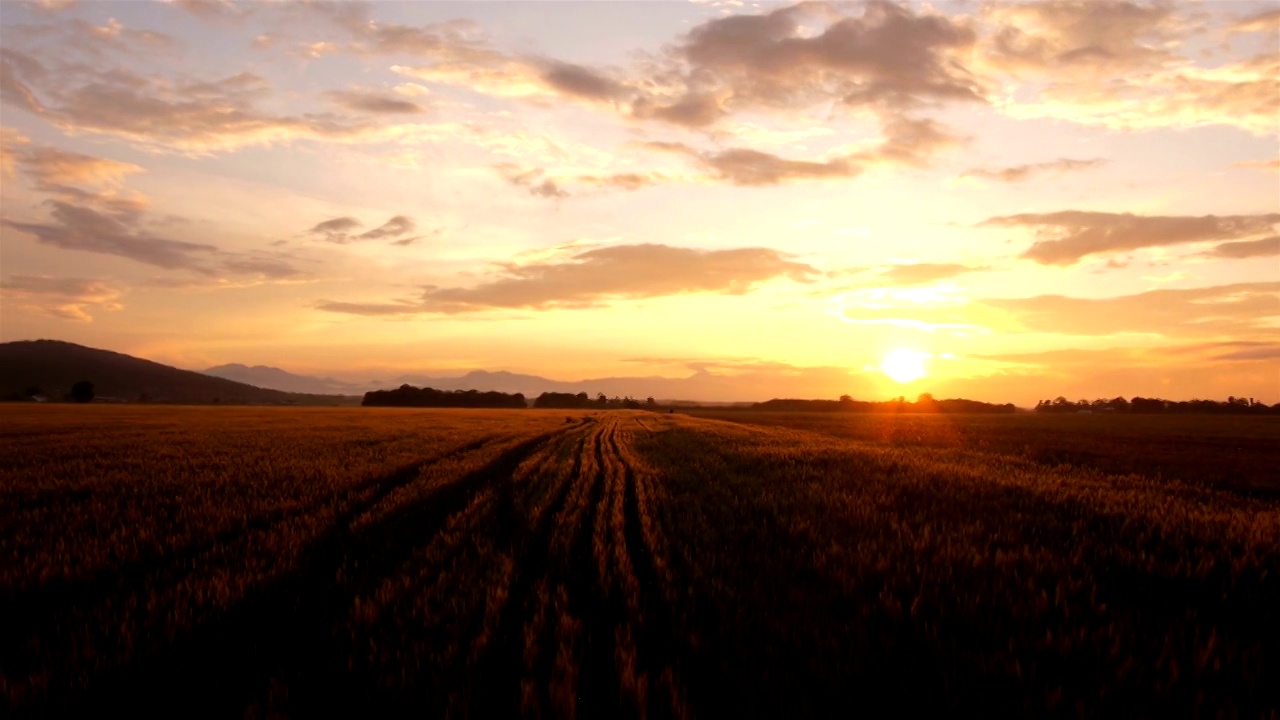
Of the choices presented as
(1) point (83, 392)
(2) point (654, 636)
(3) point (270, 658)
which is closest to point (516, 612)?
(2) point (654, 636)

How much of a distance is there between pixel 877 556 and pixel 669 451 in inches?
690

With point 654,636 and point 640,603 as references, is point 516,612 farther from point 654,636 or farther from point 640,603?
point 654,636

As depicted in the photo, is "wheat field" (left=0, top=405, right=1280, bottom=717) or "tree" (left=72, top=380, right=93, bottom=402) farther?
"tree" (left=72, top=380, right=93, bottom=402)

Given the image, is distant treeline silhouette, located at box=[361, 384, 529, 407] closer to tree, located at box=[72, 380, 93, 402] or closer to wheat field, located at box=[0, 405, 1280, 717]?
tree, located at box=[72, 380, 93, 402]

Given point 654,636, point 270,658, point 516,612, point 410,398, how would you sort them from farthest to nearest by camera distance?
point 410,398, point 516,612, point 654,636, point 270,658

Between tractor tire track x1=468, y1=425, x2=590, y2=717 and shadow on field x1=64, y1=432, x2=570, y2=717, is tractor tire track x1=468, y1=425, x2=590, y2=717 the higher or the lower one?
the higher one

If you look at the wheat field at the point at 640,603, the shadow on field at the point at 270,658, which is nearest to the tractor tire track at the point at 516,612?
the wheat field at the point at 640,603

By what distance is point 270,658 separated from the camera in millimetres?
4965

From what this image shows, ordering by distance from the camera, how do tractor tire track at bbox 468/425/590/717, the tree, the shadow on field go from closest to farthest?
the shadow on field → tractor tire track at bbox 468/425/590/717 → the tree

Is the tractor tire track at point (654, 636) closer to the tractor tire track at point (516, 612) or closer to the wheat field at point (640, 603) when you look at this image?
the wheat field at point (640, 603)

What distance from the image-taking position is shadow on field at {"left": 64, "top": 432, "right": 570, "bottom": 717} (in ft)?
14.1

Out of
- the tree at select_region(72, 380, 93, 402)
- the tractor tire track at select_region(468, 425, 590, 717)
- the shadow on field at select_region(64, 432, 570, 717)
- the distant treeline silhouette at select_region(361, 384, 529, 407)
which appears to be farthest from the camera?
the distant treeline silhouette at select_region(361, 384, 529, 407)

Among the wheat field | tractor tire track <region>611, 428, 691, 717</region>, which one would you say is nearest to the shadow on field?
the wheat field

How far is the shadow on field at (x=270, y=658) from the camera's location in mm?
4293
